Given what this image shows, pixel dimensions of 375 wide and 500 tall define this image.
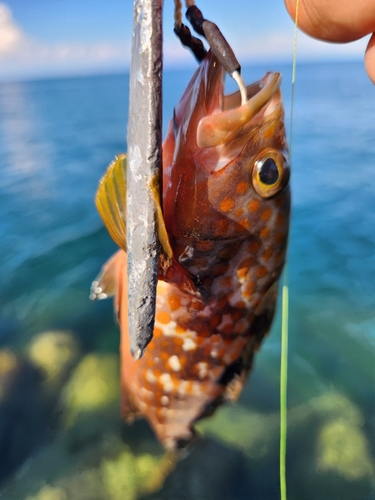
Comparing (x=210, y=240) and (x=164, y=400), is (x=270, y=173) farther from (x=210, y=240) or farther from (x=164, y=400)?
(x=164, y=400)

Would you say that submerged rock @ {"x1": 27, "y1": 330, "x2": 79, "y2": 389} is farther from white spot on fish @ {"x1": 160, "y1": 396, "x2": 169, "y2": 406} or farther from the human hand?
the human hand

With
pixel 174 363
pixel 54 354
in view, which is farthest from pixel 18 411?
pixel 174 363

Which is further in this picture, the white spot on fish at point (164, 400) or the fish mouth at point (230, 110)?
the white spot on fish at point (164, 400)

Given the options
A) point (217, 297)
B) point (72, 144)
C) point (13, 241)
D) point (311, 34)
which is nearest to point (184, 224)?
point (217, 297)

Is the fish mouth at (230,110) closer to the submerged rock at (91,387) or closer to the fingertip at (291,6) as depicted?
the fingertip at (291,6)

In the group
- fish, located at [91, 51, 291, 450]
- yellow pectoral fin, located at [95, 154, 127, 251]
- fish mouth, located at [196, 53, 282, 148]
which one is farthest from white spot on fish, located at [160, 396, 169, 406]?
fish mouth, located at [196, 53, 282, 148]

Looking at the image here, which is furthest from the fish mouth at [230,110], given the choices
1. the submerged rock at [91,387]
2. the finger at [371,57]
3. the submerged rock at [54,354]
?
the submerged rock at [54,354]

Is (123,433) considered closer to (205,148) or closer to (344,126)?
(205,148)
